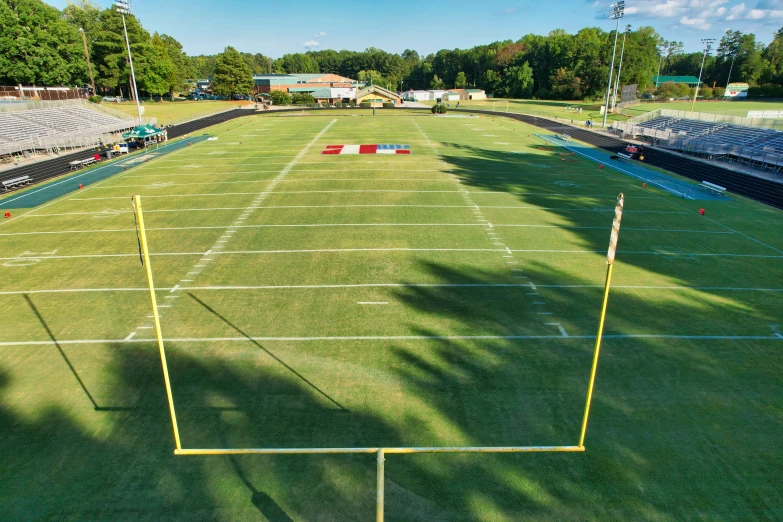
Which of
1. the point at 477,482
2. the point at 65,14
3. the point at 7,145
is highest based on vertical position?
the point at 65,14

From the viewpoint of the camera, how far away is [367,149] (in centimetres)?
3809

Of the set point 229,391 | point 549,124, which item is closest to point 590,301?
point 229,391

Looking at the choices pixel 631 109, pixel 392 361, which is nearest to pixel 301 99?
pixel 631 109

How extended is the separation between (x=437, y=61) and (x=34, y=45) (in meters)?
135

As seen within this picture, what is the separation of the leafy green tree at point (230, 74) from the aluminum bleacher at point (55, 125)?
155ft

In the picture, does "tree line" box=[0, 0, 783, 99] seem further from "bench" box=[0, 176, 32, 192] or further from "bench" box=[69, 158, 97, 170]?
"bench" box=[0, 176, 32, 192]

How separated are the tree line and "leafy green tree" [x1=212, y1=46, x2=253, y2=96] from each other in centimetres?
21

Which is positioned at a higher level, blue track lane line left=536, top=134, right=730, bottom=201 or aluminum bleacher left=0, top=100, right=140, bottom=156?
aluminum bleacher left=0, top=100, right=140, bottom=156

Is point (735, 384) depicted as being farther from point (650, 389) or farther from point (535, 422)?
point (535, 422)

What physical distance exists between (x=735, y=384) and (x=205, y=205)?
22.1m

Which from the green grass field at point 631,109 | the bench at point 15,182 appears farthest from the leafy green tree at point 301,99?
the bench at point 15,182

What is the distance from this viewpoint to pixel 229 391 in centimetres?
959

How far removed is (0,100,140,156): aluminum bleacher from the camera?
36.1 m

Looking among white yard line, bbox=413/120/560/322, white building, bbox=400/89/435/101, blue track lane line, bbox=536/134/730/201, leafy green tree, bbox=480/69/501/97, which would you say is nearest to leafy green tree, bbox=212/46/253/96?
white building, bbox=400/89/435/101
